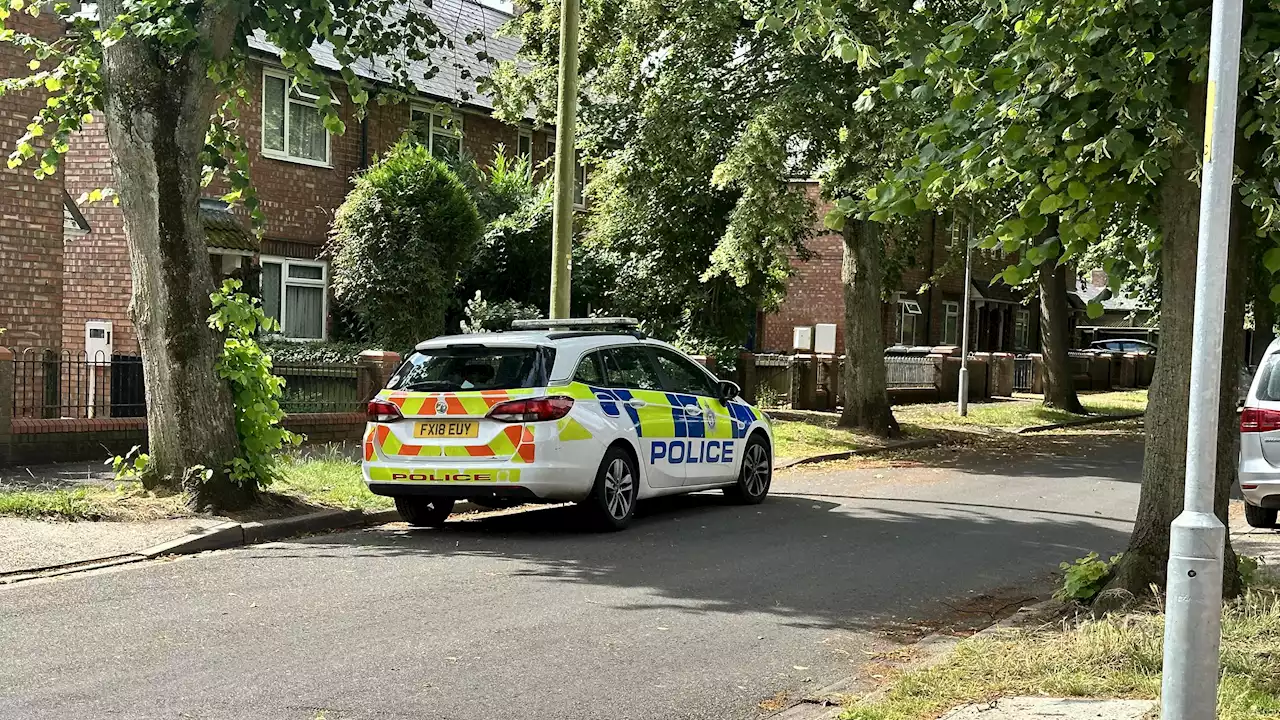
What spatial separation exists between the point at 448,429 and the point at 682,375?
2.67 metres

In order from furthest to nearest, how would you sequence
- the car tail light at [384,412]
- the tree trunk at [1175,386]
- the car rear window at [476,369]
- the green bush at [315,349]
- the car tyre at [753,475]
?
1. the green bush at [315,349]
2. the car tyre at [753,475]
3. the car tail light at [384,412]
4. the car rear window at [476,369]
5. the tree trunk at [1175,386]

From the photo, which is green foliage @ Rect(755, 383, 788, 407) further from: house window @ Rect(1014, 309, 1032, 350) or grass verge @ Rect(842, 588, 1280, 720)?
house window @ Rect(1014, 309, 1032, 350)

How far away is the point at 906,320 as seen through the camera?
136 ft

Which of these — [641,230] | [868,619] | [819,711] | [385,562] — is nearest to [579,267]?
[641,230]

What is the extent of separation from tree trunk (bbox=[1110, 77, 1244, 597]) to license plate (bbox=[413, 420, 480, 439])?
4986mm

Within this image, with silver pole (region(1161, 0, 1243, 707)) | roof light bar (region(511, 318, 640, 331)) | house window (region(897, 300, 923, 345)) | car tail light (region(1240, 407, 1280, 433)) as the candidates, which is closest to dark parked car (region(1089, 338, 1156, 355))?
house window (region(897, 300, 923, 345))

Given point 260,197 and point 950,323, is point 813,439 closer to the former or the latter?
point 260,197

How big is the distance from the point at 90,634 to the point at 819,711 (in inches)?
151

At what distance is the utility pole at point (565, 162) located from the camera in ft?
47.3

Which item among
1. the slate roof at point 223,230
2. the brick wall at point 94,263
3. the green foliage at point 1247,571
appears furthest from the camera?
the brick wall at point 94,263

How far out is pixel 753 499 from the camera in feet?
44.8

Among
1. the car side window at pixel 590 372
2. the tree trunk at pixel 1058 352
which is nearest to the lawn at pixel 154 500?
the car side window at pixel 590 372

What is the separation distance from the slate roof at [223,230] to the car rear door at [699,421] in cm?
1056

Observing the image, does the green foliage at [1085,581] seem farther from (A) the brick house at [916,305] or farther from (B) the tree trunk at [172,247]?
(A) the brick house at [916,305]
